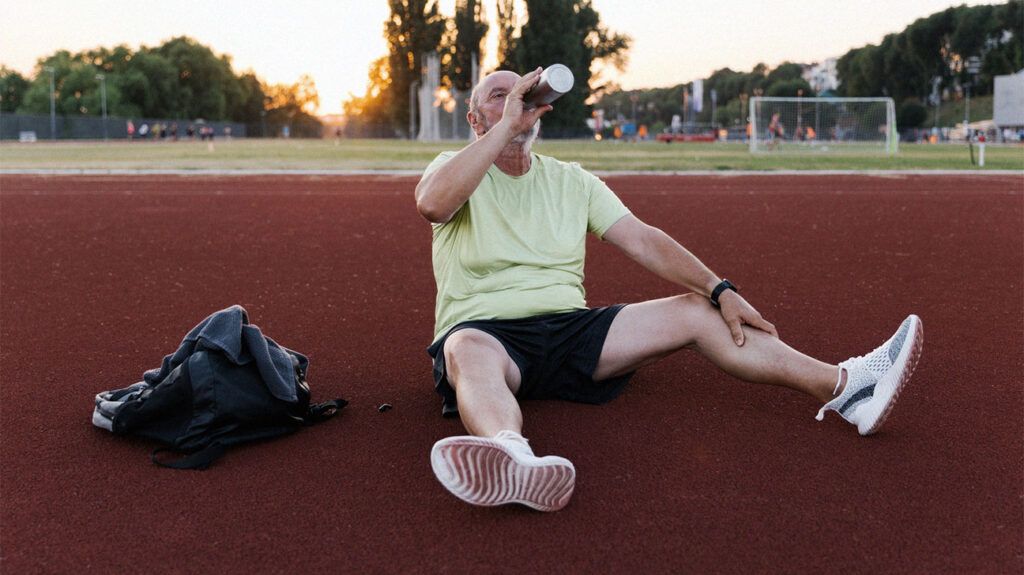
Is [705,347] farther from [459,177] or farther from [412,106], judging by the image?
[412,106]

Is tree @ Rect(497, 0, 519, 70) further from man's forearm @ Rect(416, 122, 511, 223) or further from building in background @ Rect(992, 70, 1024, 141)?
man's forearm @ Rect(416, 122, 511, 223)

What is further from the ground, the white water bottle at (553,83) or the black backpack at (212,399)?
the white water bottle at (553,83)

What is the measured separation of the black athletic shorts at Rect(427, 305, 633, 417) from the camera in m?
3.79

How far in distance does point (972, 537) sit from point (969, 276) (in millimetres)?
5346

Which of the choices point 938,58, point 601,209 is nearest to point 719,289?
point 601,209

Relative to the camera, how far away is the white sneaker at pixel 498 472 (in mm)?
2840

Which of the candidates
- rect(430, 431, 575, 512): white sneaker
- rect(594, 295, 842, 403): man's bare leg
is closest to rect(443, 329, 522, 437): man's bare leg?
rect(430, 431, 575, 512): white sneaker

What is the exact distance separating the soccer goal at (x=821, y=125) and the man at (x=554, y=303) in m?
35.5

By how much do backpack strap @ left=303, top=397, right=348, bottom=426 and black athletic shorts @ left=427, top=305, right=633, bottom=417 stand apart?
1.42ft

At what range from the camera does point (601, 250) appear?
945cm

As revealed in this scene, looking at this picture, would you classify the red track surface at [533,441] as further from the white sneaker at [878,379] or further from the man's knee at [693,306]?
the man's knee at [693,306]

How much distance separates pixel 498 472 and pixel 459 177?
1.17 m

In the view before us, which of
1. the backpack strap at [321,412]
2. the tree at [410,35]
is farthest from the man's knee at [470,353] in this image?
the tree at [410,35]

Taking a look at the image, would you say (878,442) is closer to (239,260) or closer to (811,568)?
(811,568)
